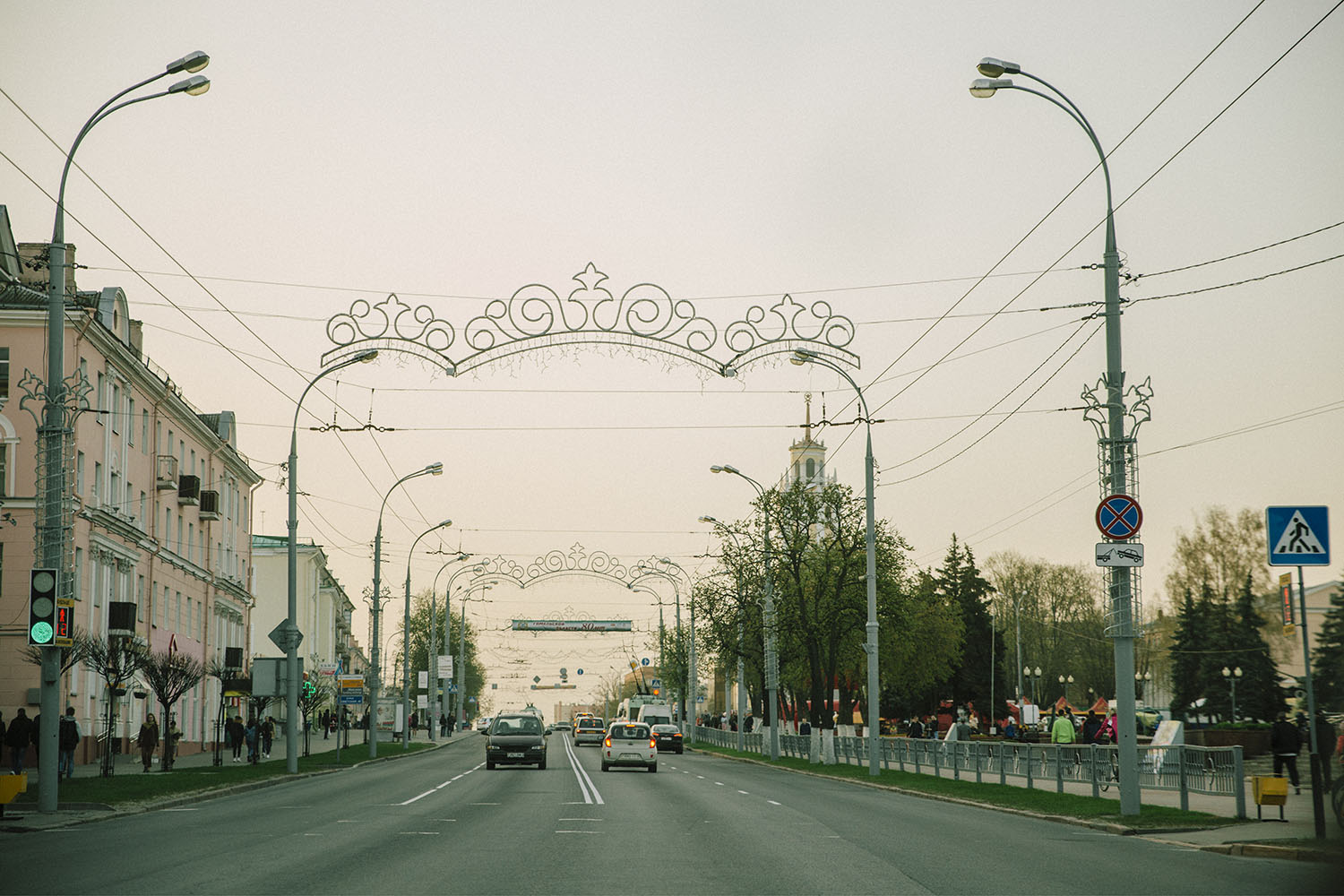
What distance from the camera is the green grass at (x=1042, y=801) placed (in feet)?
64.4

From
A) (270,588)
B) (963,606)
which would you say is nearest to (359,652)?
Result: (270,588)

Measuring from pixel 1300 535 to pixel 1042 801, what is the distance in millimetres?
9474

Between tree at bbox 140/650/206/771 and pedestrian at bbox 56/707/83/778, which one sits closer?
pedestrian at bbox 56/707/83/778

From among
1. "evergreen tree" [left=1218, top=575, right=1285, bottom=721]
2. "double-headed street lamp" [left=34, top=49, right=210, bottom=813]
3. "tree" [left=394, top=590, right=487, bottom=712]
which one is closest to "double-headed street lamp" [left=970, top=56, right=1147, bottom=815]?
"double-headed street lamp" [left=34, top=49, right=210, bottom=813]

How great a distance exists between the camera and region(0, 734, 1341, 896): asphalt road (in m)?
12.4

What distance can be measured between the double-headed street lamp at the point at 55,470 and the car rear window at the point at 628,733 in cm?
2274

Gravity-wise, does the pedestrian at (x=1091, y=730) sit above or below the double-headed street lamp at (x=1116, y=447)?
below

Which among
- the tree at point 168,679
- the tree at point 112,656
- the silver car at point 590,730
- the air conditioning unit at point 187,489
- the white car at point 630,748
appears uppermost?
the air conditioning unit at point 187,489

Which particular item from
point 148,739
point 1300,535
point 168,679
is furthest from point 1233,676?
point 1300,535

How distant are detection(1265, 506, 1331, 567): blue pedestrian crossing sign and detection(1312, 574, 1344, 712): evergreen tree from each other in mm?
10405

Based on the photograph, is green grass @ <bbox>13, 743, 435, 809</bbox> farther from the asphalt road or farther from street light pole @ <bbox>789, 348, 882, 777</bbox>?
street light pole @ <bbox>789, 348, 882, 777</bbox>

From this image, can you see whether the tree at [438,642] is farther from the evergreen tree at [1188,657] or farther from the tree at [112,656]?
the tree at [112,656]

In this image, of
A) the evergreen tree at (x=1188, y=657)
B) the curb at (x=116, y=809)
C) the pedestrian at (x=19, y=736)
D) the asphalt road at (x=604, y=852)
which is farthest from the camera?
the evergreen tree at (x=1188, y=657)

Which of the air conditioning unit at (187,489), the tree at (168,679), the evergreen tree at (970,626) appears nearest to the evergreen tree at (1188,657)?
the evergreen tree at (970,626)
